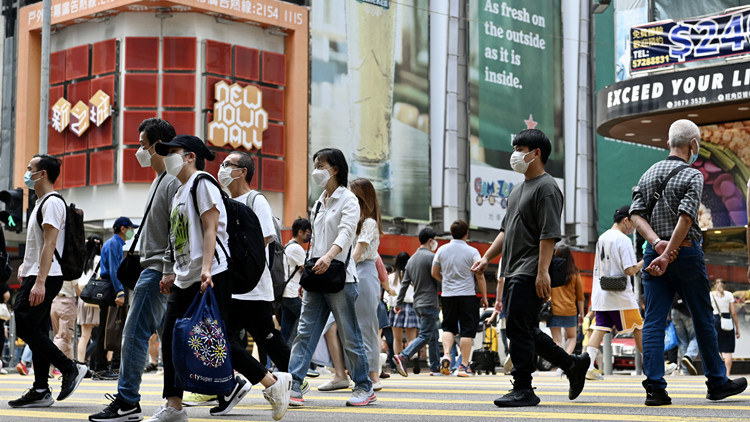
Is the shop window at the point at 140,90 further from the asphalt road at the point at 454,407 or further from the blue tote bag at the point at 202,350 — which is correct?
the blue tote bag at the point at 202,350

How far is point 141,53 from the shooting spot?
127 feet

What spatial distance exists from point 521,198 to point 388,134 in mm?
35159

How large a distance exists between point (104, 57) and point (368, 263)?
30.5 m

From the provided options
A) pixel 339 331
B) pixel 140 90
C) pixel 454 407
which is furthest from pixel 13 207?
pixel 140 90

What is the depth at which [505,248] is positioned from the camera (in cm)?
849

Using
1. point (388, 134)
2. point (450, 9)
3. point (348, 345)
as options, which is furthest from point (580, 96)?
point (348, 345)

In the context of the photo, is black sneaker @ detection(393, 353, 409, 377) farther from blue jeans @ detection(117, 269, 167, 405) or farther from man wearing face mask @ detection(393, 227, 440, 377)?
blue jeans @ detection(117, 269, 167, 405)

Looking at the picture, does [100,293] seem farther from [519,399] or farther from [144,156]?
[519,399]

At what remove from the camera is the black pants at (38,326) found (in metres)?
9.10

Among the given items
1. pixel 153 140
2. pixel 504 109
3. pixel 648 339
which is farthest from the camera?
pixel 504 109

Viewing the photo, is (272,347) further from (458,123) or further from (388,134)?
(458,123)

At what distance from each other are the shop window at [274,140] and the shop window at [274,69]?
1.47 m

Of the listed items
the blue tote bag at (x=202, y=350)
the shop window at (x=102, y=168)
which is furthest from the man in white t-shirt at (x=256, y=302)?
the shop window at (x=102, y=168)

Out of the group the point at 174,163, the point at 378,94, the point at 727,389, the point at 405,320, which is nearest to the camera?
the point at 174,163
